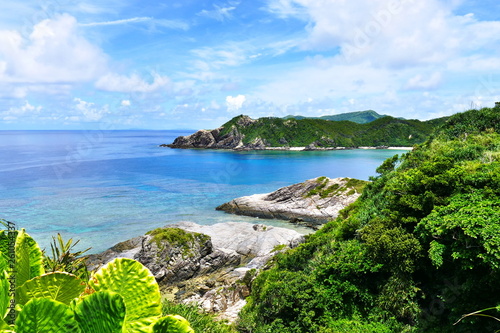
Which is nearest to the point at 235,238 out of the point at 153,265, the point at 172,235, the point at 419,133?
the point at 172,235

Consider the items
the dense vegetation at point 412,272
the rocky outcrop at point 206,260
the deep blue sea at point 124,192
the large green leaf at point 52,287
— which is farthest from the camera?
the deep blue sea at point 124,192

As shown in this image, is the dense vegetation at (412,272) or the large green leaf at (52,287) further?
the dense vegetation at (412,272)

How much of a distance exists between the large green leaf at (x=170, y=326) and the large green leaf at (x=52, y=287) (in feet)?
1.57

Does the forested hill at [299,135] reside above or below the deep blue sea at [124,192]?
above

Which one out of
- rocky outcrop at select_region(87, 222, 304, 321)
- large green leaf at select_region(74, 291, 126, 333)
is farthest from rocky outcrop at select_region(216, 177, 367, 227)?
large green leaf at select_region(74, 291, 126, 333)

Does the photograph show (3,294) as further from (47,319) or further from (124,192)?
(124,192)

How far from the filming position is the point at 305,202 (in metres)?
46.2

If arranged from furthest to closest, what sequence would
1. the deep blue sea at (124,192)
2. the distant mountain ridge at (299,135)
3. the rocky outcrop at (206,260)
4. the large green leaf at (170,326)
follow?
the distant mountain ridge at (299,135) < the deep blue sea at (124,192) < the rocky outcrop at (206,260) < the large green leaf at (170,326)

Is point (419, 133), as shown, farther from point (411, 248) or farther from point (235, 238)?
point (411, 248)

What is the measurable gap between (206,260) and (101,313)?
2647 cm

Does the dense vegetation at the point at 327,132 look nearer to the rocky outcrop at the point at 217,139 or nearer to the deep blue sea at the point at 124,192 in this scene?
the rocky outcrop at the point at 217,139

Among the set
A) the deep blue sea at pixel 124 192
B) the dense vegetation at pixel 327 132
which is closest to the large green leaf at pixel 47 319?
the deep blue sea at pixel 124 192

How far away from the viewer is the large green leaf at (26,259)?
1646 mm

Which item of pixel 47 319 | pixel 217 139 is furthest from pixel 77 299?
pixel 217 139
